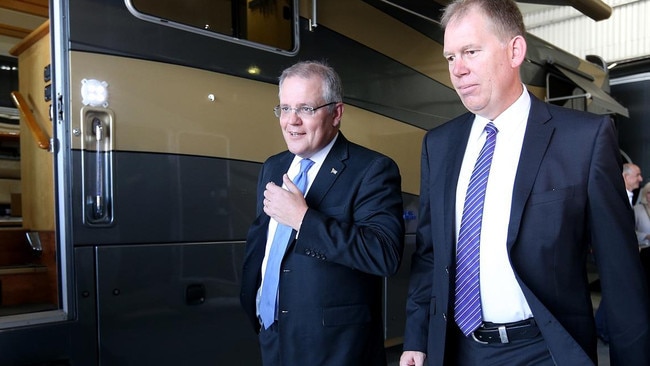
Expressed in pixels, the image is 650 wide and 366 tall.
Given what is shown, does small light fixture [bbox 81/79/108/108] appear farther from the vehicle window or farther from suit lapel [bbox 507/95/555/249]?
suit lapel [bbox 507/95/555/249]

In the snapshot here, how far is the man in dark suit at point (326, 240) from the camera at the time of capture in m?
1.51

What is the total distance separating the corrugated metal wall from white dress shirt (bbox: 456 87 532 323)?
9.39m

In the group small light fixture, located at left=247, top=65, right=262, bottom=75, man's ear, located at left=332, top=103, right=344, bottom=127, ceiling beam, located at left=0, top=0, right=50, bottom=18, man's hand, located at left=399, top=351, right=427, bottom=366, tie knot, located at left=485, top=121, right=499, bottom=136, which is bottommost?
man's hand, located at left=399, top=351, right=427, bottom=366

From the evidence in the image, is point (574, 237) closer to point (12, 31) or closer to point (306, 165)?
point (306, 165)

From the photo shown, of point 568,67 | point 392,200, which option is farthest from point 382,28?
point 568,67

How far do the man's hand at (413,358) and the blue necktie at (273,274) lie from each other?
0.42 meters

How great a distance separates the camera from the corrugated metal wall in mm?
9328

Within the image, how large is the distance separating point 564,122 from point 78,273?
1817 mm

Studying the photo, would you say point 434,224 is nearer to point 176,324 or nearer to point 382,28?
point 176,324

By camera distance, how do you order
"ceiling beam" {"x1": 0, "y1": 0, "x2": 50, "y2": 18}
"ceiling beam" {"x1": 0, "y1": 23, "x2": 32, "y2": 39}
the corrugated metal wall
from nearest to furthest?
"ceiling beam" {"x1": 0, "y1": 0, "x2": 50, "y2": 18}, "ceiling beam" {"x1": 0, "y1": 23, "x2": 32, "y2": 39}, the corrugated metal wall

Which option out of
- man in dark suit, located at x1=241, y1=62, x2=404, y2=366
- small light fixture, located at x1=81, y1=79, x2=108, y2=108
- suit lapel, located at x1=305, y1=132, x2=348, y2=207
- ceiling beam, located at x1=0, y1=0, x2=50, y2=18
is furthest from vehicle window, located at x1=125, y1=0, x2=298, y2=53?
ceiling beam, located at x1=0, y1=0, x2=50, y2=18

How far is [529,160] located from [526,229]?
169 mm

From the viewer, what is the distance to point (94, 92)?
219cm

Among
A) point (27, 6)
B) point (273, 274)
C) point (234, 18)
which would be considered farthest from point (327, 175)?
point (27, 6)
